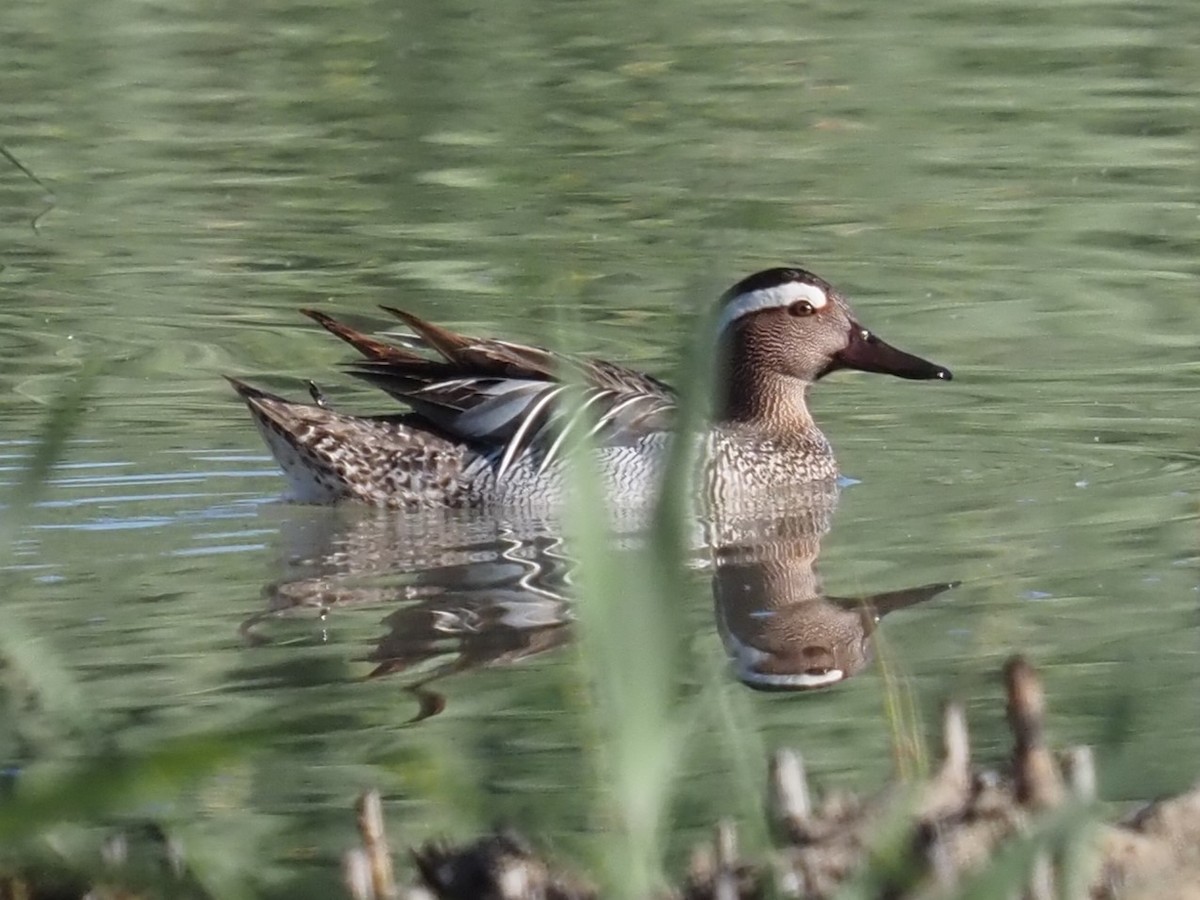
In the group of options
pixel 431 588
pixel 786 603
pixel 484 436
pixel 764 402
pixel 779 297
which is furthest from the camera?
pixel 764 402

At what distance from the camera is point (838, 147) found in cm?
1353

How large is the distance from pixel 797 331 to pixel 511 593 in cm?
240

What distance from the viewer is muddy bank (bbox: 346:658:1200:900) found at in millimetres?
3004

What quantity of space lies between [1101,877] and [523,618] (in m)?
3.14

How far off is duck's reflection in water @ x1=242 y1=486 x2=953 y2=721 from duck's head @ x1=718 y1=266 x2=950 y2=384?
2.12 ft

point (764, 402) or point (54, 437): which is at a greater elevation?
point (54, 437)

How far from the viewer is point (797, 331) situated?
8711 millimetres

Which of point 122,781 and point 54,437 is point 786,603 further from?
point 122,781

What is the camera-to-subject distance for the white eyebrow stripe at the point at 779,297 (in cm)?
860

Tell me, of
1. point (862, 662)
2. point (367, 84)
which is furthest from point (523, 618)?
point (367, 84)

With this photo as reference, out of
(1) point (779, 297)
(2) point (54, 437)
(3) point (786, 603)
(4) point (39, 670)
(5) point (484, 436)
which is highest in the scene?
(2) point (54, 437)

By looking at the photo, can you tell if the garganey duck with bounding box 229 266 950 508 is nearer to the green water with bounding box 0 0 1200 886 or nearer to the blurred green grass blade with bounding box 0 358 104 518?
the green water with bounding box 0 0 1200 886

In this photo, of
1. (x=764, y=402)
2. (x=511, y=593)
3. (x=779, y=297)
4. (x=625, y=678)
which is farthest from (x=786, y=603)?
(x=625, y=678)

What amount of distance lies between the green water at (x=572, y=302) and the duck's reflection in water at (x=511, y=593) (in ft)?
0.21
